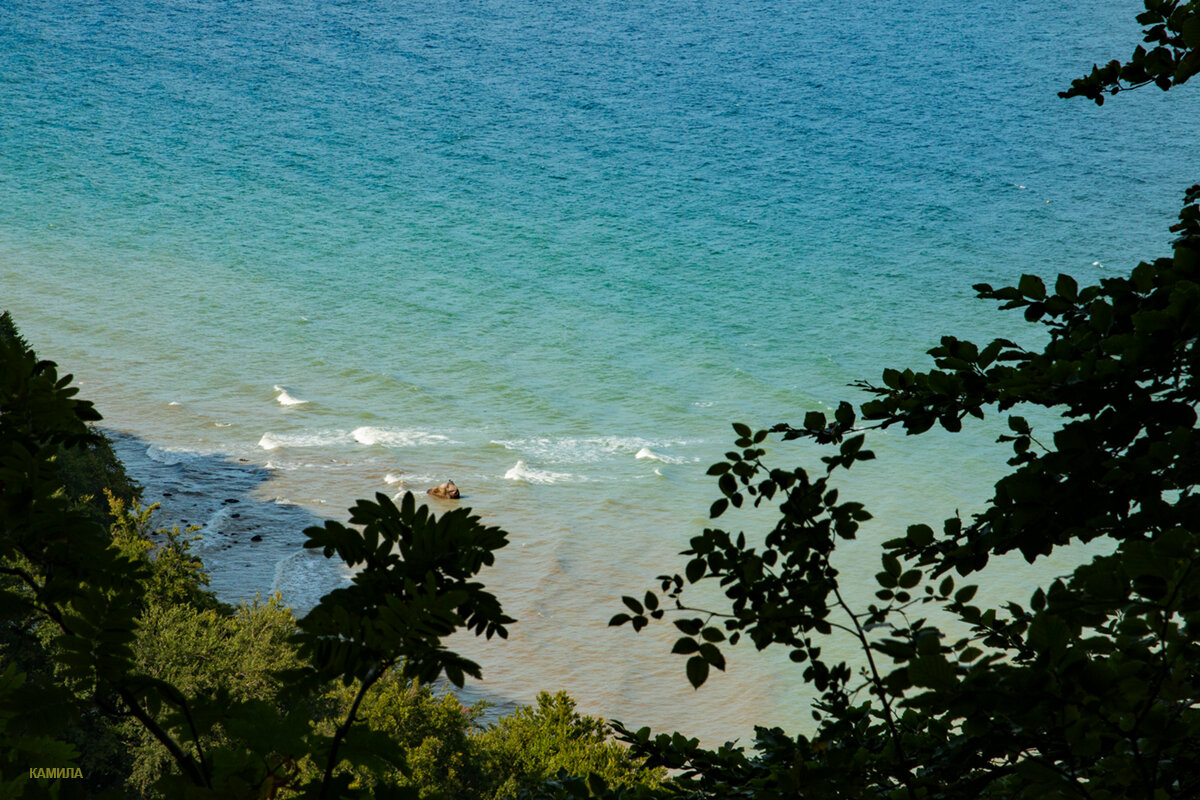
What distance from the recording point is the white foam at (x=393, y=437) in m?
17.1

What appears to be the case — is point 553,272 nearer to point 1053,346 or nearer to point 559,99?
point 559,99

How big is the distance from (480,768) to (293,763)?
5.66 m

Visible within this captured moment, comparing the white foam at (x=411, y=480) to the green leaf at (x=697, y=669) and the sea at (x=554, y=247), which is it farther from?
the green leaf at (x=697, y=669)

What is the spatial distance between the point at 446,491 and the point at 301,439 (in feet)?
13.1

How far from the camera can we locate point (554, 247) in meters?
30.2

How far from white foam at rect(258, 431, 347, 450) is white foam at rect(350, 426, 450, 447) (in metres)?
0.34

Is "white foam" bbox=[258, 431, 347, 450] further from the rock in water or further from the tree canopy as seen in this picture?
the tree canopy

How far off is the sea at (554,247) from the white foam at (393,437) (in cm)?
8

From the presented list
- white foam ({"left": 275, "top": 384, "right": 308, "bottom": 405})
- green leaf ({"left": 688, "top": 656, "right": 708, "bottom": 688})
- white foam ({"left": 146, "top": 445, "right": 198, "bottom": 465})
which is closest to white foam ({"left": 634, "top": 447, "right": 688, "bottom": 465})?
white foam ({"left": 275, "top": 384, "right": 308, "bottom": 405})

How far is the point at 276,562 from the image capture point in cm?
1220

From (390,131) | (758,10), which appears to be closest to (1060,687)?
(390,131)

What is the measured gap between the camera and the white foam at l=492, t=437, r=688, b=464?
56.6 ft

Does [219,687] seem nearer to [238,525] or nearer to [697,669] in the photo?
[697,669]

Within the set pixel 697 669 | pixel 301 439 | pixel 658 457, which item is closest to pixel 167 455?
pixel 301 439
